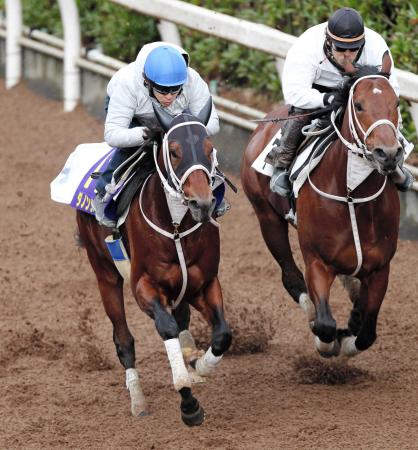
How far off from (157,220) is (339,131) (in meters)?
1.19

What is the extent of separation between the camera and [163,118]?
6.57m

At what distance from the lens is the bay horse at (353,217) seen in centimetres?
662

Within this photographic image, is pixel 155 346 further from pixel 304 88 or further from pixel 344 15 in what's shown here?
pixel 344 15

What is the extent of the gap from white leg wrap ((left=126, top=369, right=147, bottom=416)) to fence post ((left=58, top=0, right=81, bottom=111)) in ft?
21.5

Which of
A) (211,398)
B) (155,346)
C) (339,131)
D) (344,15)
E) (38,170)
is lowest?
(38,170)

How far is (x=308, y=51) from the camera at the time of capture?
7.43 meters

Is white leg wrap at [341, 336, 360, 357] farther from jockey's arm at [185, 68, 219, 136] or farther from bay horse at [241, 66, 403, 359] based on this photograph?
jockey's arm at [185, 68, 219, 136]

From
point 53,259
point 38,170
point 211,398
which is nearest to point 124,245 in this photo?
point 211,398

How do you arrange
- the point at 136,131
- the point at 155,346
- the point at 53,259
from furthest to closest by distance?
the point at 53,259 → the point at 155,346 → the point at 136,131

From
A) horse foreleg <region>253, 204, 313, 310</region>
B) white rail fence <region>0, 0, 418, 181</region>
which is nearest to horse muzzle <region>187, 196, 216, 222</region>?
horse foreleg <region>253, 204, 313, 310</region>

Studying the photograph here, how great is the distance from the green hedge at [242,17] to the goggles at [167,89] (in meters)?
3.77

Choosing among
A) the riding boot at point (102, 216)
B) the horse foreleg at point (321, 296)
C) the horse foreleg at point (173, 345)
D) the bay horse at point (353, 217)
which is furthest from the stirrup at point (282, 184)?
the horse foreleg at point (173, 345)

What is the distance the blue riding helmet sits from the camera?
664cm

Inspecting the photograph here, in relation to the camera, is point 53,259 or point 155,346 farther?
point 53,259
